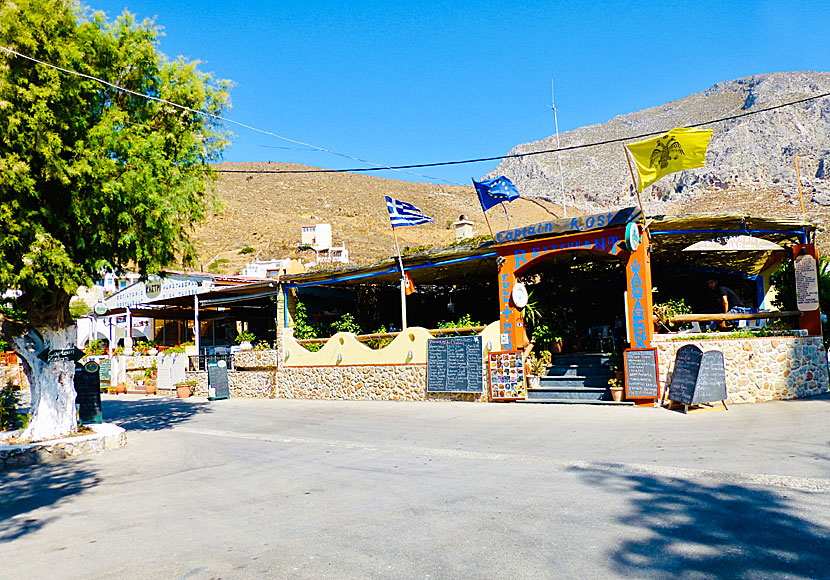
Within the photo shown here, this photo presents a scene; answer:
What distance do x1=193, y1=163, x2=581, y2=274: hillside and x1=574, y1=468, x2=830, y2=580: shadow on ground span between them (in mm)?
42961

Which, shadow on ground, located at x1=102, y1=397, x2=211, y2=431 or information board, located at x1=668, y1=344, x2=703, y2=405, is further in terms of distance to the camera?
shadow on ground, located at x1=102, y1=397, x2=211, y2=431

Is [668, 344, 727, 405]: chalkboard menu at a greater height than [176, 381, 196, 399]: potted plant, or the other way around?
[668, 344, 727, 405]: chalkboard menu

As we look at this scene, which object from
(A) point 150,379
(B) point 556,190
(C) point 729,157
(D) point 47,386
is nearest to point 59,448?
(D) point 47,386

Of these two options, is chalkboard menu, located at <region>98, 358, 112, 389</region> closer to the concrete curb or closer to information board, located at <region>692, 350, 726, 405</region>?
the concrete curb

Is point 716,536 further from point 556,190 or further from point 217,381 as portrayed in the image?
point 556,190

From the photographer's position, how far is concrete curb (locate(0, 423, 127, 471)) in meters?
9.61

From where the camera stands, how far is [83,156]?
955 centimetres

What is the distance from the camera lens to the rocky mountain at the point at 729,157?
66312 mm

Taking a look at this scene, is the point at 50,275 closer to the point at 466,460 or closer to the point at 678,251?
the point at 466,460

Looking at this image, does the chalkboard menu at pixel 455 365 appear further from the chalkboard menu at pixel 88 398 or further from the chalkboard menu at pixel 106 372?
the chalkboard menu at pixel 106 372

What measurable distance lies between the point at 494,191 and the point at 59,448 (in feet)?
35.9

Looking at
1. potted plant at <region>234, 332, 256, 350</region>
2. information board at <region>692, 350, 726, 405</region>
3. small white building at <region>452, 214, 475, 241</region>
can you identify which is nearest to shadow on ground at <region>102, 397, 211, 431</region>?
potted plant at <region>234, 332, 256, 350</region>

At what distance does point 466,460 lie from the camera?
8320mm

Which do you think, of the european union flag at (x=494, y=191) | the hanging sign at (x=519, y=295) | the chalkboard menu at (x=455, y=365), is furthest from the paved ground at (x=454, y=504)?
the european union flag at (x=494, y=191)
